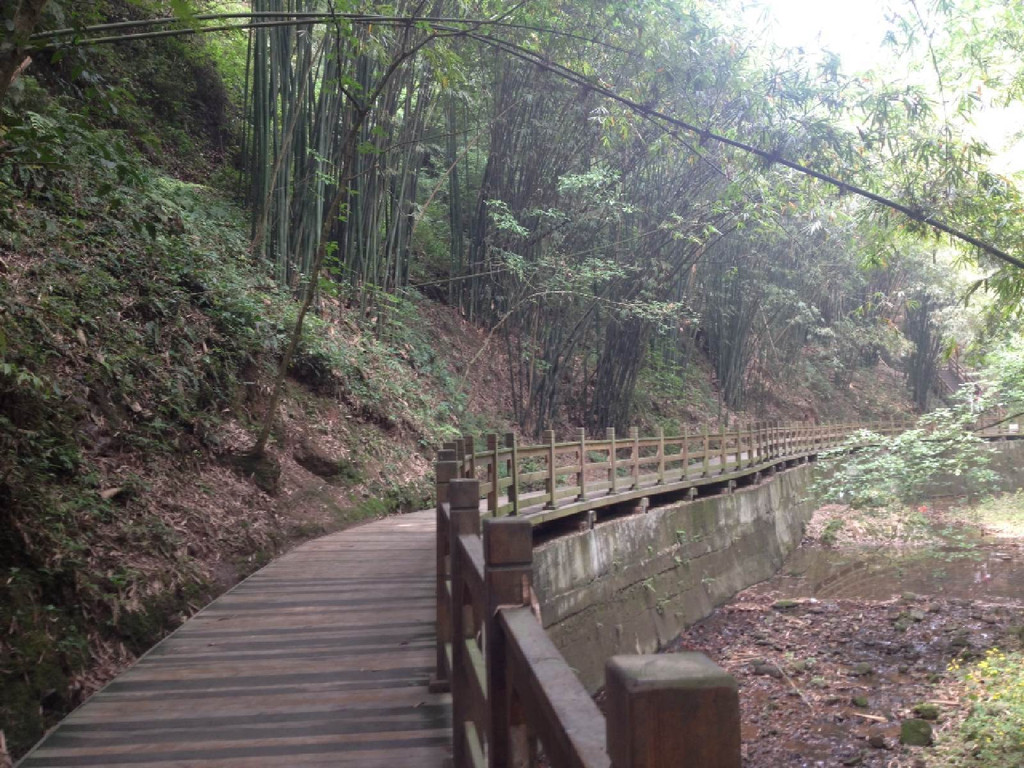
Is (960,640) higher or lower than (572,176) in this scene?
lower

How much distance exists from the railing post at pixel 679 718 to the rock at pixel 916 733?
6586 mm

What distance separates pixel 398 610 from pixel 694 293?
14995mm

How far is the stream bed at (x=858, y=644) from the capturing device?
6.38 meters

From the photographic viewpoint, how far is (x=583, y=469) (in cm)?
825

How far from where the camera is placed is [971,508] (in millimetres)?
19172

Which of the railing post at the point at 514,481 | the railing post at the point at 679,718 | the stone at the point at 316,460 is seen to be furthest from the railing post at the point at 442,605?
the stone at the point at 316,460

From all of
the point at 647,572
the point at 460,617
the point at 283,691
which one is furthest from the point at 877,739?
the point at 460,617

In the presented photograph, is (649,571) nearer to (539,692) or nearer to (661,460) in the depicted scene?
(661,460)

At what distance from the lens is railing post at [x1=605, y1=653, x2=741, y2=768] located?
0.74 metres

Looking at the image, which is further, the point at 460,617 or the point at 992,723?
the point at 992,723

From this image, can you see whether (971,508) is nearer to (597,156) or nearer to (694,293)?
(694,293)

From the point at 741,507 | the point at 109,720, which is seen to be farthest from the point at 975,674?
the point at 109,720

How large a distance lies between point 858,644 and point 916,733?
2792 millimetres

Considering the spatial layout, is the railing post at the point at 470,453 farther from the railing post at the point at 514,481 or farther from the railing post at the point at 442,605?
the railing post at the point at 442,605
